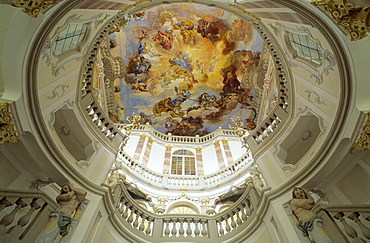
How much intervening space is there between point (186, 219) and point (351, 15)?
751 centimetres

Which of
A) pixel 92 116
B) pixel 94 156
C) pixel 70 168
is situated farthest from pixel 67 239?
pixel 92 116

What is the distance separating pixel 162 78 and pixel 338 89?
18.1 m

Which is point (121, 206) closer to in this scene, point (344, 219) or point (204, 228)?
point (204, 228)

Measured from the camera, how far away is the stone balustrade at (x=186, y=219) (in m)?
7.70

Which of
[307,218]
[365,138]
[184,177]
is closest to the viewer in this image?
[365,138]

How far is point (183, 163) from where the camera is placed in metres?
19.8

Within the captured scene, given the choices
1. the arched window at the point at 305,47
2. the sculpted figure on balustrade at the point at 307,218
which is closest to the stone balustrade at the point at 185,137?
the arched window at the point at 305,47

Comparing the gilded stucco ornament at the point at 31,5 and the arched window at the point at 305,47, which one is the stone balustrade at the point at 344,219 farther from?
the gilded stucco ornament at the point at 31,5

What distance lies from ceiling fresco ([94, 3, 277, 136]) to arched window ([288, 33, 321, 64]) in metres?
9.06

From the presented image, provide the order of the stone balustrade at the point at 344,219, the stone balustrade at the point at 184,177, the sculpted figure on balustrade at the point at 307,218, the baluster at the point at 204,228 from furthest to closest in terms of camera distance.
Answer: the stone balustrade at the point at 184,177 < the baluster at the point at 204,228 < the sculpted figure on balustrade at the point at 307,218 < the stone balustrade at the point at 344,219

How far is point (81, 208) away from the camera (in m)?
6.36

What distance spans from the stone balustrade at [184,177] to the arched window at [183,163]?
→ 217cm

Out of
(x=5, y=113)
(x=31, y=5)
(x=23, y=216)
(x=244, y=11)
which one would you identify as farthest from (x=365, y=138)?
(x=5, y=113)

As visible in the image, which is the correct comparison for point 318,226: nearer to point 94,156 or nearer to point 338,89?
point 338,89
